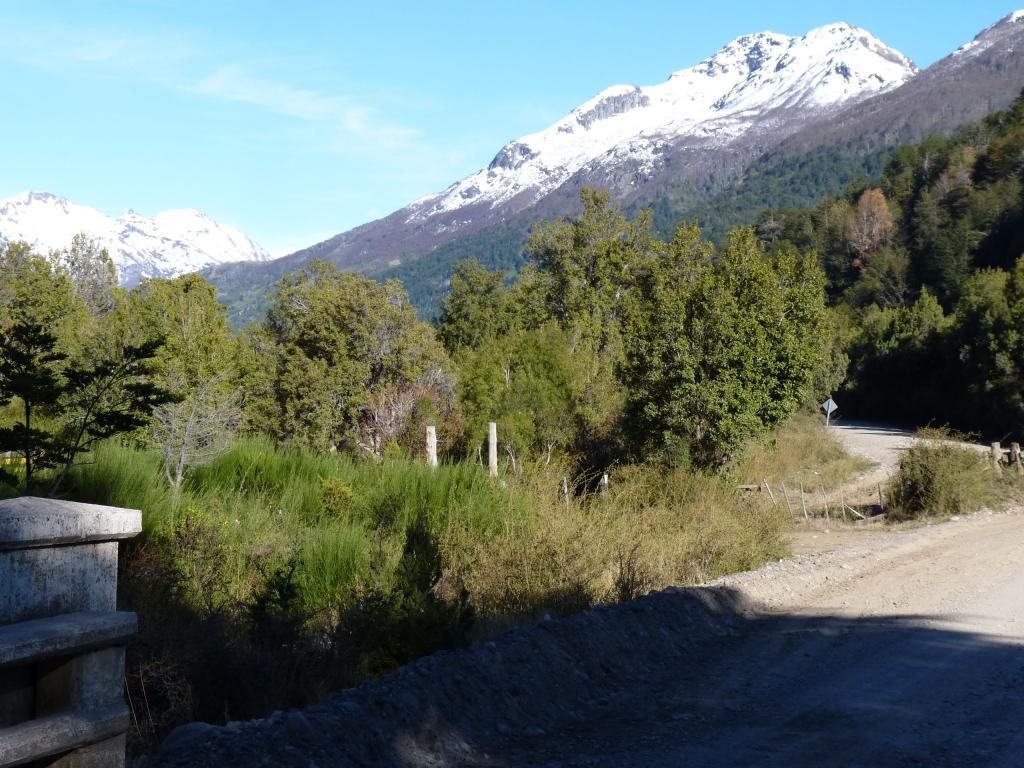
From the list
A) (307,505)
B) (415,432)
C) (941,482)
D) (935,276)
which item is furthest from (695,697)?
(935,276)

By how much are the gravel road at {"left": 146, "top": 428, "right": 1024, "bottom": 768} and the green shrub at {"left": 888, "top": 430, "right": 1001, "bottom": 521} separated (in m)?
11.2

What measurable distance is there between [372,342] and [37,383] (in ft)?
70.0

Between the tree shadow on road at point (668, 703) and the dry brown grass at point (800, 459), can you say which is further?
the dry brown grass at point (800, 459)

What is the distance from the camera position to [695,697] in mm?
6465

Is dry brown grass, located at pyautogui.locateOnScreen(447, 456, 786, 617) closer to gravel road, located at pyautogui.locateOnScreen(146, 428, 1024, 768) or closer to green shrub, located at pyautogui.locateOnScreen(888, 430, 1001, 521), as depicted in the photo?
gravel road, located at pyautogui.locateOnScreen(146, 428, 1024, 768)

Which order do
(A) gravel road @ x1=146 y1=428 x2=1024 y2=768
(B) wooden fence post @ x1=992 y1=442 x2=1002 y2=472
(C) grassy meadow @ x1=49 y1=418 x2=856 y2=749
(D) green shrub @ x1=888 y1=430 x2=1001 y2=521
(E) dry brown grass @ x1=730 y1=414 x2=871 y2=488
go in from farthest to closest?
(E) dry brown grass @ x1=730 y1=414 x2=871 y2=488, (B) wooden fence post @ x1=992 y1=442 x2=1002 y2=472, (D) green shrub @ x1=888 y1=430 x2=1001 y2=521, (C) grassy meadow @ x1=49 y1=418 x2=856 y2=749, (A) gravel road @ x1=146 y1=428 x2=1024 y2=768

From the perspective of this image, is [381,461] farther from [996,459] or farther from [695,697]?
[996,459]

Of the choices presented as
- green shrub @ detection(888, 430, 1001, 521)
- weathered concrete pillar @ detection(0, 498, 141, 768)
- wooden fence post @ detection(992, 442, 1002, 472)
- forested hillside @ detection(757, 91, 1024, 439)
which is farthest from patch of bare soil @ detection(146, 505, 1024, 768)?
forested hillside @ detection(757, 91, 1024, 439)

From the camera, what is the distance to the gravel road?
16.8 feet

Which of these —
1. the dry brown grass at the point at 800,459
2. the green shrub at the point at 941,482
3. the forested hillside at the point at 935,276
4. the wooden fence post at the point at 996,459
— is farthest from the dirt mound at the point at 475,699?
the forested hillside at the point at 935,276

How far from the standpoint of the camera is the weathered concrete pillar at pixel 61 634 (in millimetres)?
2762

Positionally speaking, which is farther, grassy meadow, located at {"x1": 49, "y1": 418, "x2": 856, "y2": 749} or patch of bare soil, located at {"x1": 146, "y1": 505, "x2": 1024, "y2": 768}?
grassy meadow, located at {"x1": 49, "y1": 418, "x2": 856, "y2": 749}

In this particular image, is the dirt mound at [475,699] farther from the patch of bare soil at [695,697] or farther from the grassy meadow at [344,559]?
the grassy meadow at [344,559]

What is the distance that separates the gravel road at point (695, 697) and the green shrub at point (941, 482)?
11.2 metres
